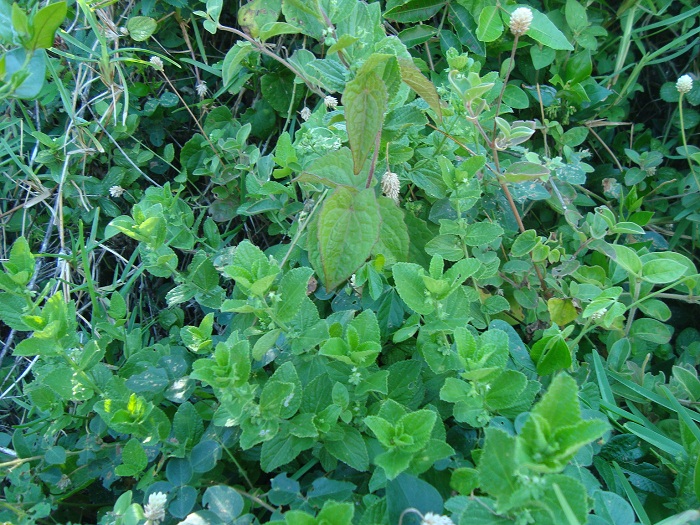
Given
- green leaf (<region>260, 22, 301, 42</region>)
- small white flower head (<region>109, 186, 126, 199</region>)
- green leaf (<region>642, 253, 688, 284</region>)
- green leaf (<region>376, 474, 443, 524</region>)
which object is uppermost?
green leaf (<region>260, 22, 301, 42</region>)

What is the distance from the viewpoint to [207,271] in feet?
4.36

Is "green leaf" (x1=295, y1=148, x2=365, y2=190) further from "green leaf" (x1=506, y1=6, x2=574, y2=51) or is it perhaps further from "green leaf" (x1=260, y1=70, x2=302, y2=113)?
"green leaf" (x1=506, y1=6, x2=574, y2=51)

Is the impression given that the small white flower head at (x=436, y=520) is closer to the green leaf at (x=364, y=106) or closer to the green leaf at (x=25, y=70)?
the green leaf at (x=364, y=106)

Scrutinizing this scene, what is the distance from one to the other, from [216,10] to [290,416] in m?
1.04

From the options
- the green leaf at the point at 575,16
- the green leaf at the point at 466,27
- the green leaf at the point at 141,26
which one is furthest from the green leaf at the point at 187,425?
the green leaf at the point at 575,16

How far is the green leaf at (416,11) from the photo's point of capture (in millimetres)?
1780

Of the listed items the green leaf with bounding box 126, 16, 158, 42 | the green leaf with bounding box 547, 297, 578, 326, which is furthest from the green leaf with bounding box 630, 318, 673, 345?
the green leaf with bounding box 126, 16, 158, 42

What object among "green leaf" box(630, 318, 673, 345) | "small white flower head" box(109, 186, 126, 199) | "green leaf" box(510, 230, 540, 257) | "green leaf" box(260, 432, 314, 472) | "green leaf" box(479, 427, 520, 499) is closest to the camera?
"green leaf" box(479, 427, 520, 499)

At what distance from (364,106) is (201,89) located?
98cm

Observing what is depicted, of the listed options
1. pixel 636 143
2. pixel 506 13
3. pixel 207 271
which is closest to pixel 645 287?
pixel 636 143

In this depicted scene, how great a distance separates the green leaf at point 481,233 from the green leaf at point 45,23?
948mm

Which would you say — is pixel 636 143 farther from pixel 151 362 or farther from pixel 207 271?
pixel 151 362

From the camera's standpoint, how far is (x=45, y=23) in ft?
3.51

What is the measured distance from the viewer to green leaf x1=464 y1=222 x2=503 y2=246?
4.11ft
